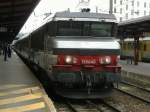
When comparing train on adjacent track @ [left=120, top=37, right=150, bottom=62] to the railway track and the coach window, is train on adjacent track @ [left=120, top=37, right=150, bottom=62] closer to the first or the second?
the railway track

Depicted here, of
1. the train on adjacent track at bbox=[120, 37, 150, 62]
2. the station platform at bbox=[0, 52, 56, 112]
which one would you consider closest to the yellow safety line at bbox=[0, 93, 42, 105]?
the station platform at bbox=[0, 52, 56, 112]

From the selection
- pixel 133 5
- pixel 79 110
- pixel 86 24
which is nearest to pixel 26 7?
pixel 86 24

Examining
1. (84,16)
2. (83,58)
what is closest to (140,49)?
(84,16)

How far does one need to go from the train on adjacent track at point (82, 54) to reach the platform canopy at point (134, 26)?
32.9ft

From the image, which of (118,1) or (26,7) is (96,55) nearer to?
(26,7)

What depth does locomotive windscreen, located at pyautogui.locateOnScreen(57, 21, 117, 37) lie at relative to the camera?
14.6 meters

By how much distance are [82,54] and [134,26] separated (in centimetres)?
1695

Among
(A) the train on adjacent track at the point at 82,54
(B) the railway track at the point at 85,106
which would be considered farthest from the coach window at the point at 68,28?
(B) the railway track at the point at 85,106

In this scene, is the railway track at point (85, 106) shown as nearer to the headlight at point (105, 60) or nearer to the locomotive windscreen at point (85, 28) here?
the headlight at point (105, 60)

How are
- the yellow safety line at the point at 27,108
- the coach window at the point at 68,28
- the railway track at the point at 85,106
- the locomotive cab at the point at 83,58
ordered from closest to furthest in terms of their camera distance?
1. the yellow safety line at the point at 27,108
2. the railway track at the point at 85,106
3. the locomotive cab at the point at 83,58
4. the coach window at the point at 68,28

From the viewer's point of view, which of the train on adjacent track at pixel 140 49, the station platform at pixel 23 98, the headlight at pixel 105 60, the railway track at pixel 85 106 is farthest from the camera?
the train on adjacent track at pixel 140 49

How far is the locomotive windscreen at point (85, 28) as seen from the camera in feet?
47.9

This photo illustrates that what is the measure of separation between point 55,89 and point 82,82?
999mm

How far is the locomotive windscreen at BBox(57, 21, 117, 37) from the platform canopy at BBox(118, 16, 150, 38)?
31.8 ft
